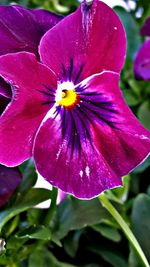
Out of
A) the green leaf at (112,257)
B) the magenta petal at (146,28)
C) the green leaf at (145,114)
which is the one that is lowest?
the green leaf at (112,257)

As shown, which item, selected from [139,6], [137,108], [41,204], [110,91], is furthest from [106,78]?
[139,6]

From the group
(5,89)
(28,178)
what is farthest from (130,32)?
(5,89)

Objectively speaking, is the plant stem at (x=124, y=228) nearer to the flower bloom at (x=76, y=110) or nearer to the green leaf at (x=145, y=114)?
the flower bloom at (x=76, y=110)

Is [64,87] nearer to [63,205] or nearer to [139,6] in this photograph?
[63,205]

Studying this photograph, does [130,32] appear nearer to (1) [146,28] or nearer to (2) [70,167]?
(1) [146,28]

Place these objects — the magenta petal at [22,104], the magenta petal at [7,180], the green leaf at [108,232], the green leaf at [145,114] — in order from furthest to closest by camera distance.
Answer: the green leaf at [145,114], the green leaf at [108,232], the magenta petal at [7,180], the magenta petal at [22,104]

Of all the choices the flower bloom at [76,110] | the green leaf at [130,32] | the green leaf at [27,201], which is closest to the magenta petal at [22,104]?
the flower bloom at [76,110]
